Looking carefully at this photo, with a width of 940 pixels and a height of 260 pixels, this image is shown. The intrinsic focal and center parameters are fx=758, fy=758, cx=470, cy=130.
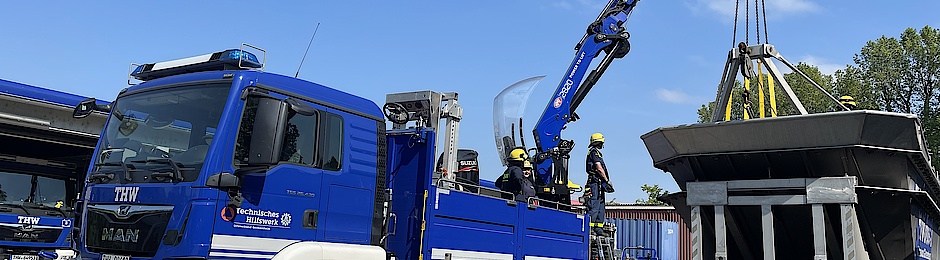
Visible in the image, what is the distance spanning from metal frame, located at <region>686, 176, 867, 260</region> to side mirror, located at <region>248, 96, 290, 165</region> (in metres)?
3.05

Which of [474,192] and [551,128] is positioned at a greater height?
[551,128]

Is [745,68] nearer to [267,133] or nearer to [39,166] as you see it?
[267,133]

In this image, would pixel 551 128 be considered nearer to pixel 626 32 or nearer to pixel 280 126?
pixel 626 32

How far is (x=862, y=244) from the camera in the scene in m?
5.13

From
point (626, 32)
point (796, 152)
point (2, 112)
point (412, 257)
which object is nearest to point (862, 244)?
point (796, 152)

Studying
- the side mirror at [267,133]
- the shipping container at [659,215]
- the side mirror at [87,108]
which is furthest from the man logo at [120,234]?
the shipping container at [659,215]

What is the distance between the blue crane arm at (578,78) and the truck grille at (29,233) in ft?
21.6

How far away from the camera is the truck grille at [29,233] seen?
9188mm

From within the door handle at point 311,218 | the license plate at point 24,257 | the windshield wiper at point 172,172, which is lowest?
the license plate at point 24,257

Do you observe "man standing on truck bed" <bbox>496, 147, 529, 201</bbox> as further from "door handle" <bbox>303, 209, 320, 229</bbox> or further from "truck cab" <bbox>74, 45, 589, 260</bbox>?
"door handle" <bbox>303, 209, 320, 229</bbox>

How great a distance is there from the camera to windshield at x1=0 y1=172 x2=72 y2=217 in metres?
9.49

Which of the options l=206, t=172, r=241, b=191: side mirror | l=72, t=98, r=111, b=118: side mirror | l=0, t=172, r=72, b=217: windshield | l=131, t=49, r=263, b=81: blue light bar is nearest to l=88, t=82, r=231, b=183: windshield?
l=206, t=172, r=241, b=191: side mirror

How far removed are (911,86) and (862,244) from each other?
2724 cm

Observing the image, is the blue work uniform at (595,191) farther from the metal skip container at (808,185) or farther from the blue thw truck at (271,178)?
the metal skip container at (808,185)
